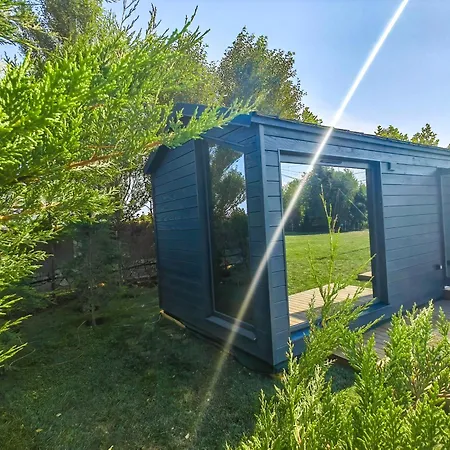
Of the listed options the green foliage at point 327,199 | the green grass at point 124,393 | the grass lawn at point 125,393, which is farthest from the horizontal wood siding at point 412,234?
the green grass at point 124,393

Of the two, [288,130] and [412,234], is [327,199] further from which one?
[412,234]

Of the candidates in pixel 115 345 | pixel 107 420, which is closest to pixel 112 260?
pixel 115 345

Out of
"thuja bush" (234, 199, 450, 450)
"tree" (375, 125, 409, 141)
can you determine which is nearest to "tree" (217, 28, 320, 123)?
"tree" (375, 125, 409, 141)

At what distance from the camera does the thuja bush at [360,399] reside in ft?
2.20

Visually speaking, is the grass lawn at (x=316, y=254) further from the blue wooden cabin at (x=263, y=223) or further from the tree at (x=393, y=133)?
the tree at (x=393, y=133)

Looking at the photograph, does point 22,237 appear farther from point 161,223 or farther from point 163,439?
point 161,223

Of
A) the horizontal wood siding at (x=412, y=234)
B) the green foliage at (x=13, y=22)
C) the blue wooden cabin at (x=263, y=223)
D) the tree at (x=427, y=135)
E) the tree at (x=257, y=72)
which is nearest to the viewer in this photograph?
the green foliage at (x=13, y=22)

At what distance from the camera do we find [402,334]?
0.97 meters

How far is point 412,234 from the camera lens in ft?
16.0

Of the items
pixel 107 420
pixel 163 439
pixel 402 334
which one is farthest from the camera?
pixel 107 420

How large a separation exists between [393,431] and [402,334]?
382 mm

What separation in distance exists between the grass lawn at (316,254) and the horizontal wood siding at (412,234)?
1.49 feet

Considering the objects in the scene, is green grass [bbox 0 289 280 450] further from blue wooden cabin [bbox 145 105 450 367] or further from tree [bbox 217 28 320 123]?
tree [bbox 217 28 320 123]

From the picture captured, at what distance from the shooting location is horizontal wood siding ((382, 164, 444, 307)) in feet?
14.8
